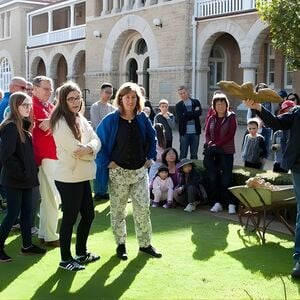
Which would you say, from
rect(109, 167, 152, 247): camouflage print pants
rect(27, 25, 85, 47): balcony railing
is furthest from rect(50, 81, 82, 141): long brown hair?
rect(27, 25, 85, 47): balcony railing

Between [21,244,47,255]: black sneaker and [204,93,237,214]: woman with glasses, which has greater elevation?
[204,93,237,214]: woman with glasses

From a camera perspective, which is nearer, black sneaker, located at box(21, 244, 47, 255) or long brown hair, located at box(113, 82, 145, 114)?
long brown hair, located at box(113, 82, 145, 114)

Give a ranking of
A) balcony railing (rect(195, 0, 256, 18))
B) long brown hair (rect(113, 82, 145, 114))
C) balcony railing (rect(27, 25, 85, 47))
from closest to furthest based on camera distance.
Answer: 1. long brown hair (rect(113, 82, 145, 114))
2. balcony railing (rect(195, 0, 256, 18))
3. balcony railing (rect(27, 25, 85, 47))

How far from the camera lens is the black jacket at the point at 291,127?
5.15 metres

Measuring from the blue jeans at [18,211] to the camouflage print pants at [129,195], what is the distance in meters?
0.91

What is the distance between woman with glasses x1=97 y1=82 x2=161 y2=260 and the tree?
4941 mm

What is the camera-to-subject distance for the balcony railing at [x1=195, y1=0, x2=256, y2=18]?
2059 cm

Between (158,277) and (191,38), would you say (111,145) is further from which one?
(191,38)

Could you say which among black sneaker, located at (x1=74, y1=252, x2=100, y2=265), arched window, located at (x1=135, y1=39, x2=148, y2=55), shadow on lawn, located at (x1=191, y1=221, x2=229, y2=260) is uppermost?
arched window, located at (x1=135, y1=39, x2=148, y2=55)

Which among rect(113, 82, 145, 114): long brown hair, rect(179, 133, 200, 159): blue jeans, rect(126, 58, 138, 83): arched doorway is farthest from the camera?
rect(126, 58, 138, 83): arched doorway

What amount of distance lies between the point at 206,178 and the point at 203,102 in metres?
14.6

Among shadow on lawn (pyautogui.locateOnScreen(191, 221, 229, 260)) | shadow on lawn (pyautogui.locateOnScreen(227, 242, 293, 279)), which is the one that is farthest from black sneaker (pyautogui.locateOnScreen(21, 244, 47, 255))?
shadow on lawn (pyautogui.locateOnScreen(227, 242, 293, 279))

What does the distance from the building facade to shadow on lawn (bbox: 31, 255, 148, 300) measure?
53.4ft

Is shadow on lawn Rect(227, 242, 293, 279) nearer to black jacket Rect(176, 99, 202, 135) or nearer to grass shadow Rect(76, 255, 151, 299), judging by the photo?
grass shadow Rect(76, 255, 151, 299)
